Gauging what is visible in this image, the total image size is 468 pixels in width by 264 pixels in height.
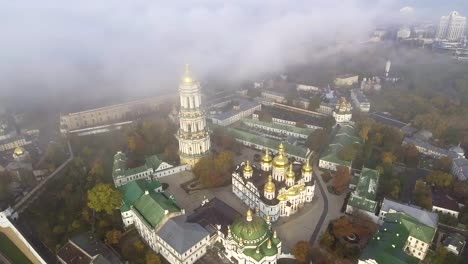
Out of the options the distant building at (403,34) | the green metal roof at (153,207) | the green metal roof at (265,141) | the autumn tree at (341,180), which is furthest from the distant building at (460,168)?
the distant building at (403,34)

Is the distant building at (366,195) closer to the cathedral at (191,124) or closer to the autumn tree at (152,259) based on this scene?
the cathedral at (191,124)

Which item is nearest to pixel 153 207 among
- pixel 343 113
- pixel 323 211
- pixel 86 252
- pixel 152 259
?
pixel 152 259

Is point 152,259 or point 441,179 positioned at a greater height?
point 441,179

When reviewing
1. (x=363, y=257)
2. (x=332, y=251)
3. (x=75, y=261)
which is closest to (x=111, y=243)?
(x=75, y=261)

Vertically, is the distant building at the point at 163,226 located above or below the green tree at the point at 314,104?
→ below

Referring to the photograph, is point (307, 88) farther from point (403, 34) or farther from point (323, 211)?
point (403, 34)

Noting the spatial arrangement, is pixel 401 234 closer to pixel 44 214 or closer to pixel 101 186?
pixel 101 186
